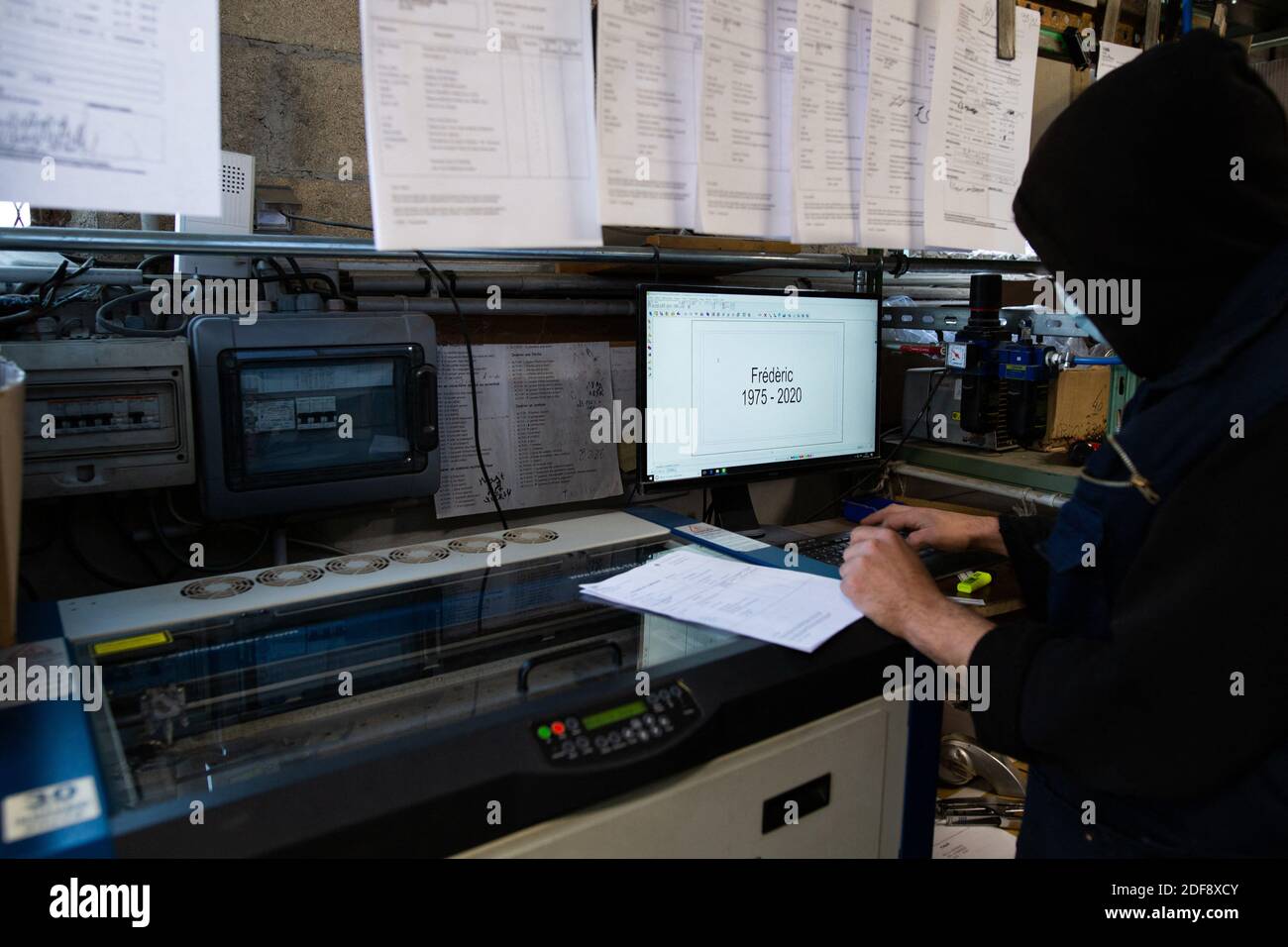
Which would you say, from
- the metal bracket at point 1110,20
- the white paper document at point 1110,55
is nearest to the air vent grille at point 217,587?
the white paper document at point 1110,55

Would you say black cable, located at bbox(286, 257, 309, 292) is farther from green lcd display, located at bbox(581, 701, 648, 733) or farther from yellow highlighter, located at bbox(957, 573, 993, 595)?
yellow highlighter, located at bbox(957, 573, 993, 595)

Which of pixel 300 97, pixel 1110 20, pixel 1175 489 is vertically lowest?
pixel 1175 489

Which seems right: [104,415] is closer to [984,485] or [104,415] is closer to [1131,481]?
[1131,481]

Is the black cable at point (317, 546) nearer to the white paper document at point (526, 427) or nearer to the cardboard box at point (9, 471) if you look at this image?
the white paper document at point (526, 427)

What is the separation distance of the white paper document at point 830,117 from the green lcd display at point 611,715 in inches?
26.3

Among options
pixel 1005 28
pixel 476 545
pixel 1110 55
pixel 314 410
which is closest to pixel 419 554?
pixel 476 545

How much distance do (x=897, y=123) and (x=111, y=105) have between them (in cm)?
98

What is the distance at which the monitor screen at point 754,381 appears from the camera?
4.25ft

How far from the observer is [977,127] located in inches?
53.2

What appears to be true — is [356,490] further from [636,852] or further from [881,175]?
[881,175]

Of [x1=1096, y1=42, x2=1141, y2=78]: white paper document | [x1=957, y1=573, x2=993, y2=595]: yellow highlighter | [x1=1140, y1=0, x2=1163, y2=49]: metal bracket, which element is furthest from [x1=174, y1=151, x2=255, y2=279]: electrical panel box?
[x1=1140, y1=0, x2=1163, y2=49]: metal bracket

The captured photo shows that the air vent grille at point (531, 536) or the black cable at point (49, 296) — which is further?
the air vent grille at point (531, 536)
